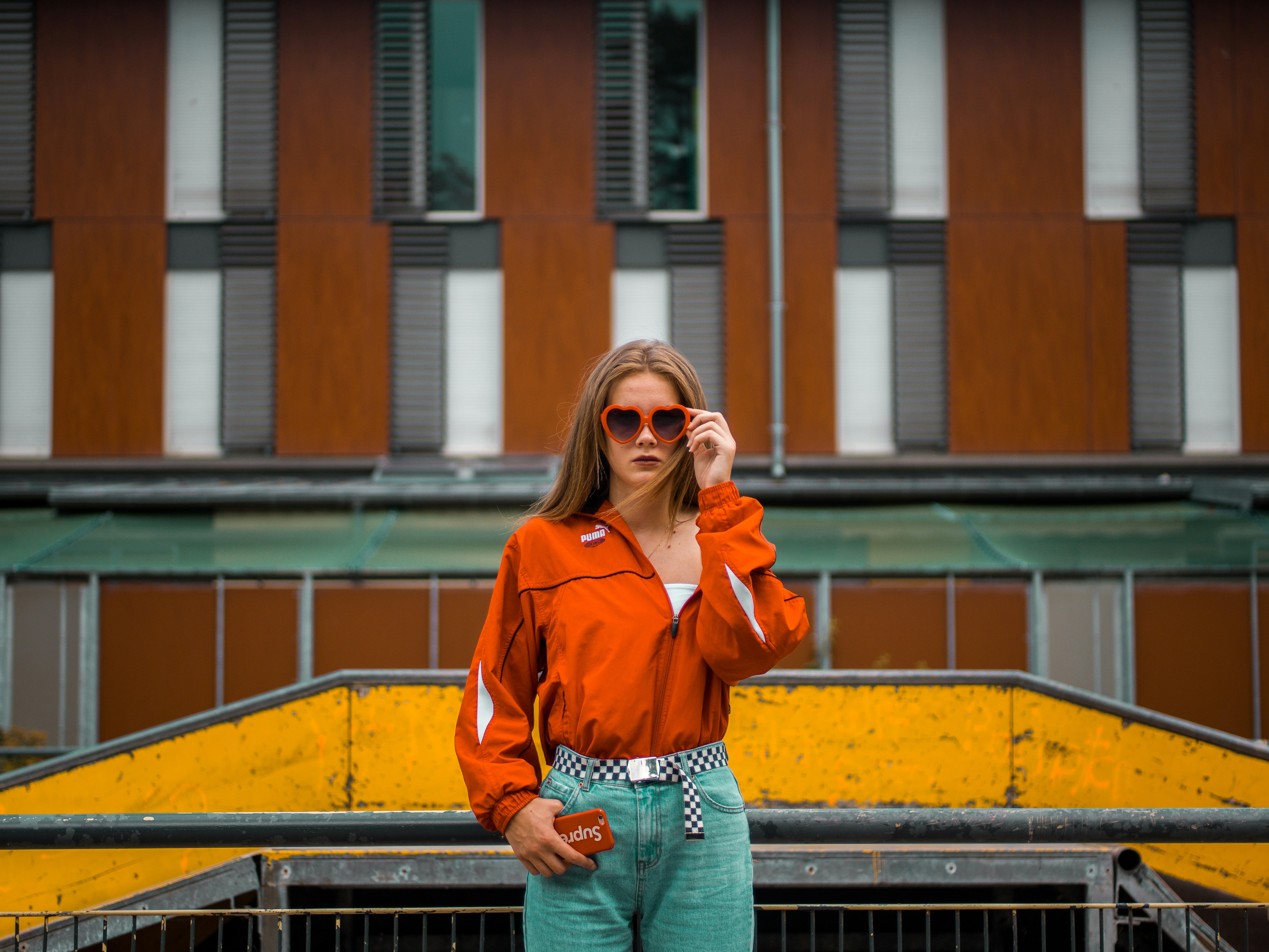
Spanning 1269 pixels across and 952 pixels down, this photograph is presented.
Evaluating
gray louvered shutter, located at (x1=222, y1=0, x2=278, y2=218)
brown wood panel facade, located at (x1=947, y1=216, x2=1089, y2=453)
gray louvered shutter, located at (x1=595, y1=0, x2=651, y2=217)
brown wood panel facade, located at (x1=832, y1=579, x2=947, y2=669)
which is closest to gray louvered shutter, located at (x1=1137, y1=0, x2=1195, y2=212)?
brown wood panel facade, located at (x1=947, y1=216, x2=1089, y2=453)

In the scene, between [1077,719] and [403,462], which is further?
[403,462]

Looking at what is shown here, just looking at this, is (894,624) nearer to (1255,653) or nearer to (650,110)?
(1255,653)

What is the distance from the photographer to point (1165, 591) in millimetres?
10578

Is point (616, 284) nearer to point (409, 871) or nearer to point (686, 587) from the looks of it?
point (409, 871)

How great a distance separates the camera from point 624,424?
207 centimetres

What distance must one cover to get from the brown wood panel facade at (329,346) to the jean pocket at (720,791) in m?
10.5

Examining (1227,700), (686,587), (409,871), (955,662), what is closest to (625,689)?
(686,587)

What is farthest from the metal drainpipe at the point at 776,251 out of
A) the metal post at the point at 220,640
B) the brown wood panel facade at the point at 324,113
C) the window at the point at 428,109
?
the metal post at the point at 220,640

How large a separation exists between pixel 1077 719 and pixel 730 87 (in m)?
9.18

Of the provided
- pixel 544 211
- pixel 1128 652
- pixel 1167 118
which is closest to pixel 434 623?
pixel 544 211

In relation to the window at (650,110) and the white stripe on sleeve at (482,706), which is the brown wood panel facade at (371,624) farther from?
the white stripe on sleeve at (482,706)

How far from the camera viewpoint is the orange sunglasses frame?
2.07m

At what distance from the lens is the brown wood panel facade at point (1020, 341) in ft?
38.8

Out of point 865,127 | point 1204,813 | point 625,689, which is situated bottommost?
point 1204,813
